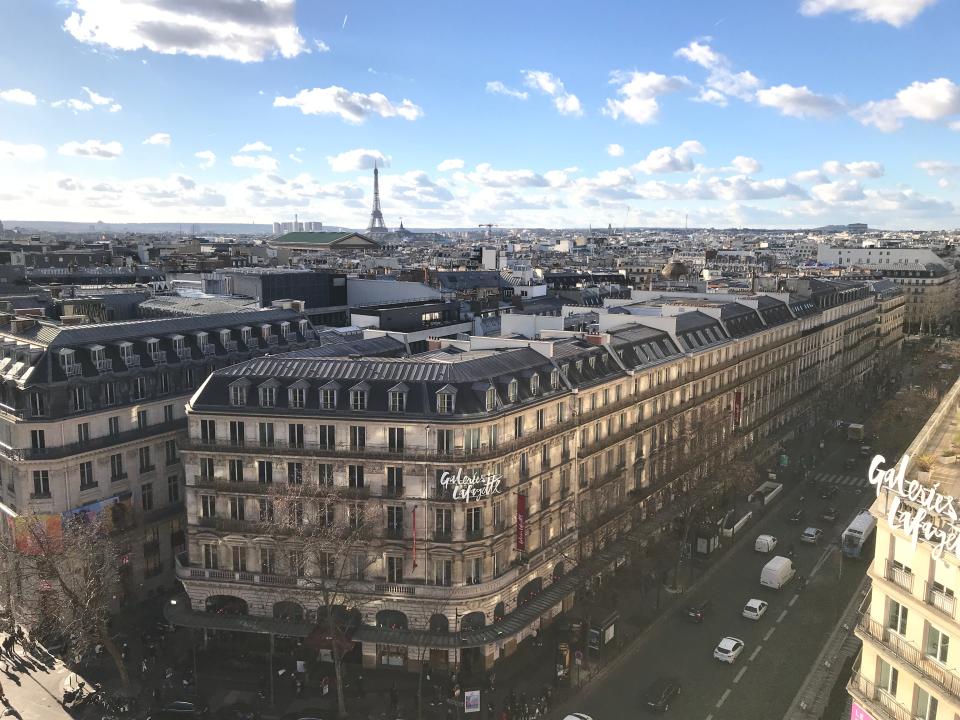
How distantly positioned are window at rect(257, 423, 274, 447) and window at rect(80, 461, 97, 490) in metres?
18.3

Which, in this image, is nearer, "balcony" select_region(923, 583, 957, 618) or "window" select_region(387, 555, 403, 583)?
"balcony" select_region(923, 583, 957, 618)

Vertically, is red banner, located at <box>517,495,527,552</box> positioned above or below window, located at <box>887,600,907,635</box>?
below

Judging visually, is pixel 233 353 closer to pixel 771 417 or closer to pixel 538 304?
pixel 538 304

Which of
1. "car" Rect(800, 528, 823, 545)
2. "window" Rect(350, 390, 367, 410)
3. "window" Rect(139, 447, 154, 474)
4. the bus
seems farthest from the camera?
"car" Rect(800, 528, 823, 545)

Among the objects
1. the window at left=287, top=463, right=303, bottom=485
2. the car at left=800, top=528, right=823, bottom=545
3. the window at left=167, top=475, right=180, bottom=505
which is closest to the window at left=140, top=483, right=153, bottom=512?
the window at left=167, top=475, right=180, bottom=505

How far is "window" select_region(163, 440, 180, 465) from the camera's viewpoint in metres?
79.7

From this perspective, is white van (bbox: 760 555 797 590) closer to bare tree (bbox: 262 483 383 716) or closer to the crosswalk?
the crosswalk

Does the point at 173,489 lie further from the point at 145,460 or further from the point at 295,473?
the point at 295,473

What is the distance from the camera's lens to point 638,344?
296 feet

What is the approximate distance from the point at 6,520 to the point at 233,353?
26.7 metres

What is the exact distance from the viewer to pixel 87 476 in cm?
7306

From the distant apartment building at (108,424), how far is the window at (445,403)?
2520cm

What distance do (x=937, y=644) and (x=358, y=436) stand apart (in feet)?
137

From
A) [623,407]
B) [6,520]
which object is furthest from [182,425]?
[623,407]
